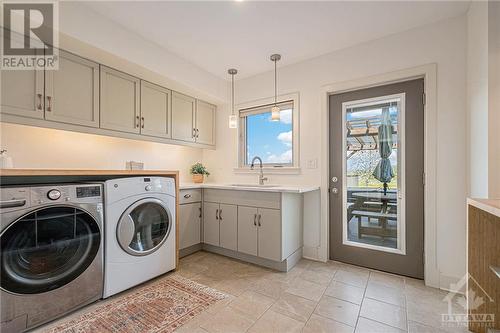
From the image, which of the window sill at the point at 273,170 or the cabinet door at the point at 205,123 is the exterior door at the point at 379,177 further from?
the cabinet door at the point at 205,123

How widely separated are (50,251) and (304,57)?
312cm

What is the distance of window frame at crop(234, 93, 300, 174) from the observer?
2961mm

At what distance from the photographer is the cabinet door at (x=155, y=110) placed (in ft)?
8.84

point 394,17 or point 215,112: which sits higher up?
point 394,17

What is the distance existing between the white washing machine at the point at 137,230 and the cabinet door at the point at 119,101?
0.76m

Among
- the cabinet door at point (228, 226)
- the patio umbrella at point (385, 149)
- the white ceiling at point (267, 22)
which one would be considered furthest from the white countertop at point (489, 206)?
the cabinet door at point (228, 226)

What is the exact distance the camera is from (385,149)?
246cm

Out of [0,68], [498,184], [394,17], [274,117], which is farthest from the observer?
[274,117]

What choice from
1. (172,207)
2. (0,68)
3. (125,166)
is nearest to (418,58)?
(172,207)

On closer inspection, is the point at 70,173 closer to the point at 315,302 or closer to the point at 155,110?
the point at 155,110

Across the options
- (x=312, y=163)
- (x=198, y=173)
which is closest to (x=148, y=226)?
(x=198, y=173)

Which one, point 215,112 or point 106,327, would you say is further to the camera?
point 215,112

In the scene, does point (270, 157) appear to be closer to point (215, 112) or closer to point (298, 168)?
point (298, 168)

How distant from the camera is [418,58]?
2215 millimetres
